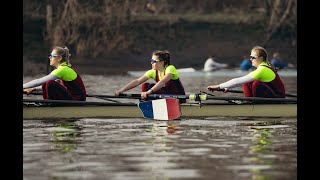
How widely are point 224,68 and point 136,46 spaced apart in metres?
6.46

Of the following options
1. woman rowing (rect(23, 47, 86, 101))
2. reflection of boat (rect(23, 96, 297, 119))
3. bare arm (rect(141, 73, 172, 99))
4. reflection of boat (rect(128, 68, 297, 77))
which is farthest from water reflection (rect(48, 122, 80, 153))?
reflection of boat (rect(128, 68, 297, 77))

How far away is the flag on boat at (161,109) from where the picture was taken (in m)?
21.9

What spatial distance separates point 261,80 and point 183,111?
5.33 ft

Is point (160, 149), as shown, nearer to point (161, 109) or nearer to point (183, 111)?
point (161, 109)

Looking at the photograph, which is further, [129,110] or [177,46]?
[177,46]

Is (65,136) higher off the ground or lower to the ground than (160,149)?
higher

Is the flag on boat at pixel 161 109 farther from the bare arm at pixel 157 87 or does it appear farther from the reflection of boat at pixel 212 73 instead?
the reflection of boat at pixel 212 73

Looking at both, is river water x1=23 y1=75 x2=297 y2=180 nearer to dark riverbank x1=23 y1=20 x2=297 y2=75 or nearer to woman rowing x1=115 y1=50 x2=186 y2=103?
woman rowing x1=115 y1=50 x2=186 y2=103

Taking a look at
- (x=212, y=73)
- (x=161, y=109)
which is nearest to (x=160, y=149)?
(x=161, y=109)

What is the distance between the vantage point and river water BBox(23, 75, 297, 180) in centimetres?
1404

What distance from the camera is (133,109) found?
73.2 ft

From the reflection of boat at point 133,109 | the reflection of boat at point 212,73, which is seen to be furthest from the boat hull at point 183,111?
the reflection of boat at point 212,73
